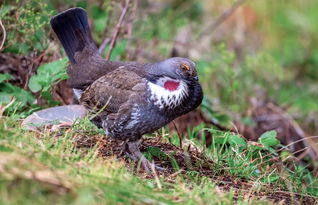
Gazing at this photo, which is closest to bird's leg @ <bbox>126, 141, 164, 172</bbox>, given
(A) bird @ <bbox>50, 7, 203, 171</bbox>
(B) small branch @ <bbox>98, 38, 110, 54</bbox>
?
(A) bird @ <bbox>50, 7, 203, 171</bbox>

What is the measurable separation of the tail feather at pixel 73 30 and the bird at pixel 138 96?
1.28 feet

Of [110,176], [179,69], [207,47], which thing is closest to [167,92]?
[179,69]

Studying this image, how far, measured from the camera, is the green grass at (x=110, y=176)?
312cm

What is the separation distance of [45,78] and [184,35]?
4.07 m

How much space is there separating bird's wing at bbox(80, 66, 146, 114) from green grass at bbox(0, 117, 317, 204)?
0.21 metres

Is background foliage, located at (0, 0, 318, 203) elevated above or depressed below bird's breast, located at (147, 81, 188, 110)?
below

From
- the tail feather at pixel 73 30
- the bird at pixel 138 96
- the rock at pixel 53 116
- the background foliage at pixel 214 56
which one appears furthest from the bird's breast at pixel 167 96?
the tail feather at pixel 73 30

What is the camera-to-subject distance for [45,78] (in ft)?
19.1

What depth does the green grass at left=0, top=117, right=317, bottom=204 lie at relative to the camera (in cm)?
312

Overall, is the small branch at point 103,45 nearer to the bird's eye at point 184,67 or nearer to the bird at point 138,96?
the bird at point 138,96

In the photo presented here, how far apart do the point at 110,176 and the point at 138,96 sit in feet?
4.19

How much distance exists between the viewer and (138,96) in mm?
4719

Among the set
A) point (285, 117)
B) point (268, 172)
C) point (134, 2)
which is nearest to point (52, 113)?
point (268, 172)

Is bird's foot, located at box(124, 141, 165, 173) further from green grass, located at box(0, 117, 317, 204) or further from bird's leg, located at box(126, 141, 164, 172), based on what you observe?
green grass, located at box(0, 117, 317, 204)
